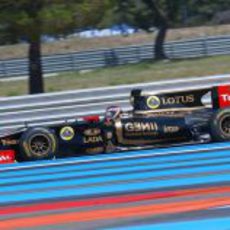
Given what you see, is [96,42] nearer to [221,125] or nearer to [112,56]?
[112,56]

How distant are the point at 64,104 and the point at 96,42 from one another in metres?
30.6

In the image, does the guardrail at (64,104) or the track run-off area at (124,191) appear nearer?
the track run-off area at (124,191)

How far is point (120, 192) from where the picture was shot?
691 cm

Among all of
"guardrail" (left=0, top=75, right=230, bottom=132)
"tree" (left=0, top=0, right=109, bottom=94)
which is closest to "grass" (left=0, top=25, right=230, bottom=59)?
"tree" (left=0, top=0, right=109, bottom=94)

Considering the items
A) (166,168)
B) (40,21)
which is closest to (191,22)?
(40,21)

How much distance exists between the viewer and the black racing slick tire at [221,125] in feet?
31.5

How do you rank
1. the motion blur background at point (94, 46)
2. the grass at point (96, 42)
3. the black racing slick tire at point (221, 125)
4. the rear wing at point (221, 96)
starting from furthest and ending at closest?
the grass at point (96, 42)
the motion blur background at point (94, 46)
the rear wing at point (221, 96)
the black racing slick tire at point (221, 125)

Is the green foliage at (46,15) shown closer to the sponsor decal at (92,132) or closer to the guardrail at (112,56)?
the sponsor decal at (92,132)

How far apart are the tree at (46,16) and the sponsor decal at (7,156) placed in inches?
173

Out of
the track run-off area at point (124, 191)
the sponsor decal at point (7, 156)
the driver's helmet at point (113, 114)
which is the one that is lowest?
the track run-off area at point (124, 191)

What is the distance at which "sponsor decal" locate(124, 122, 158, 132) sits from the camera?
9.62 metres

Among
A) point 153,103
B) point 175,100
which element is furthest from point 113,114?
point 175,100

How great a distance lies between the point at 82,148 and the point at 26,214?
361 centimetres

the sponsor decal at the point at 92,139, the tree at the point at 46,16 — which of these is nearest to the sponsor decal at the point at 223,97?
the sponsor decal at the point at 92,139
